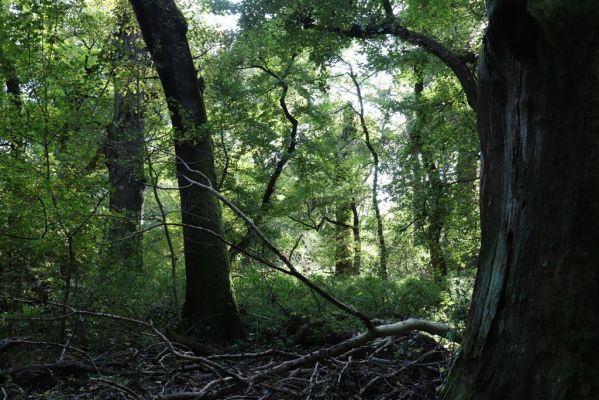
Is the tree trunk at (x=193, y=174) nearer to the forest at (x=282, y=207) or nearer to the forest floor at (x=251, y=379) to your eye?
the forest at (x=282, y=207)

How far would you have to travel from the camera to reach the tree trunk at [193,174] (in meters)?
7.16

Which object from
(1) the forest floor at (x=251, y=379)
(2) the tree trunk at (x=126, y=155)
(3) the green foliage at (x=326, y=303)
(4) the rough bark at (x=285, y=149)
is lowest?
(1) the forest floor at (x=251, y=379)

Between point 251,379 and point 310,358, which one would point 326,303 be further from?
point 251,379

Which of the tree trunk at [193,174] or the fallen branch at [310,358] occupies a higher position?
the tree trunk at [193,174]

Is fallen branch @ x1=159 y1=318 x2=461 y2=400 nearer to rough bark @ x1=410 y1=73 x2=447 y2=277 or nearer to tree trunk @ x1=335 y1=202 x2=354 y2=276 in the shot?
rough bark @ x1=410 y1=73 x2=447 y2=277

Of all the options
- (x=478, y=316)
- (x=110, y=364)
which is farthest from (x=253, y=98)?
(x=478, y=316)

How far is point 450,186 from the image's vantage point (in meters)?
10.3

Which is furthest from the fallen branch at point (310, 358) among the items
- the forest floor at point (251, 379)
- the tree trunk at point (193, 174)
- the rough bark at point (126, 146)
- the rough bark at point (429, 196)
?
the rough bark at point (429, 196)

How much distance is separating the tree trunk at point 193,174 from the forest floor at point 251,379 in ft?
6.64

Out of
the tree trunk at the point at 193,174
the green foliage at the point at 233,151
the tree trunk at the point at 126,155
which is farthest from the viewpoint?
the tree trunk at the point at 126,155

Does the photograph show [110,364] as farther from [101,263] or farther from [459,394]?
[459,394]

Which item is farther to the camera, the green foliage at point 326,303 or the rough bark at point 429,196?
the rough bark at point 429,196

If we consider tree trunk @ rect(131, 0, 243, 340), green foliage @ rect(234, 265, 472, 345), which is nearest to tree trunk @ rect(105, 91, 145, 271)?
tree trunk @ rect(131, 0, 243, 340)

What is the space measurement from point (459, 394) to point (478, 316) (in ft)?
1.29
